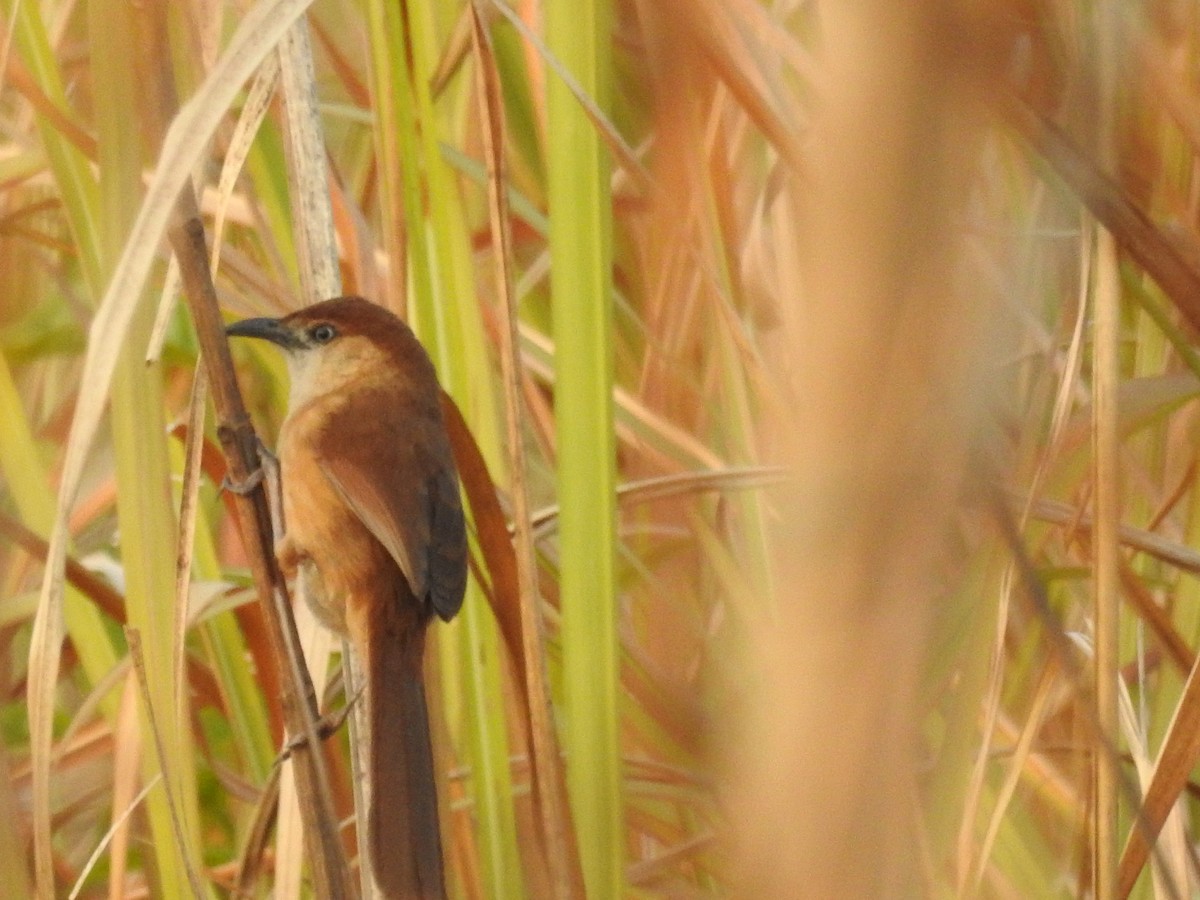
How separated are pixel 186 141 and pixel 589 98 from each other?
0.42 meters

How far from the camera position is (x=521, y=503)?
1.09 metres

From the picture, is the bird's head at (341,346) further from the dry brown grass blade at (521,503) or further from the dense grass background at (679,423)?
the dry brown grass blade at (521,503)

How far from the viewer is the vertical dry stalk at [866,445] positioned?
0.31m

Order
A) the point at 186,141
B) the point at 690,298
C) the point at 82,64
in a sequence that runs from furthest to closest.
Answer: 1. the point at 82,64
2. the point at 690,298
3. the point at 186,141

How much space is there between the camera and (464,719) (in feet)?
4.48

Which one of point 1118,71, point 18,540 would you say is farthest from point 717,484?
point 1118,71

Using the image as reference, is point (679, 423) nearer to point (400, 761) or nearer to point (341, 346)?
point (341, 346)

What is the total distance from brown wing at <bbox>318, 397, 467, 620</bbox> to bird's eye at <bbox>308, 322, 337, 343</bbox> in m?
0.08

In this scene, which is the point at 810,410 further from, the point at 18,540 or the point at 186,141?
the point at 18,540

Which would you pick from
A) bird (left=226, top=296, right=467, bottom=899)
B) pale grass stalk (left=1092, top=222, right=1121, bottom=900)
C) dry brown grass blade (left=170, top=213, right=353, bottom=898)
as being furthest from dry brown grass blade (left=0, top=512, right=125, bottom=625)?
pale grass stalk (left=1092, top=222, right=1121, bottom=900)

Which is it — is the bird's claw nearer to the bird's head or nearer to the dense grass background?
the dense grass background

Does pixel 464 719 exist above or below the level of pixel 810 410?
below

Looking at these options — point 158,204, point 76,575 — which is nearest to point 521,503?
point 158,204

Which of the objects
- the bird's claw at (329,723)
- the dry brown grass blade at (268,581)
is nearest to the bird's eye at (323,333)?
the dry brown grass blade at (268,581)
